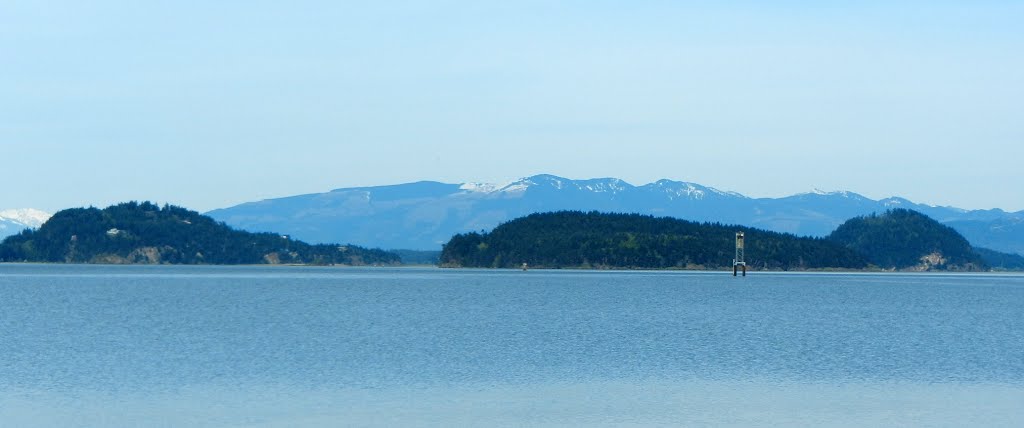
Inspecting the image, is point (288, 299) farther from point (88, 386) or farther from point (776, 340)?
point (88, 386)

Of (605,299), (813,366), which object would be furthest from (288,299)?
(813,366)

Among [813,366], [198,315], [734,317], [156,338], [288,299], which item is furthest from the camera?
[288,299]

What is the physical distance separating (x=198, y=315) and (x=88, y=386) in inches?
2345

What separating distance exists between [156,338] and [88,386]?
2980cm

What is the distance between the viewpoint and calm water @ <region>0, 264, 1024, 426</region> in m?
46.5

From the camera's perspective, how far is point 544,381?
191ft

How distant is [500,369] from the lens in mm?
63688

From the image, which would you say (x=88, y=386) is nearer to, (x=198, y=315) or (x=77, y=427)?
(x=77, y=427)

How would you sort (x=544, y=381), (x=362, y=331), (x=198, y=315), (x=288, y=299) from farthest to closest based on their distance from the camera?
1. (x=288, y=299)
2. (x=198, y=315)
3. (x=362, y=331)
4. (x=544, y=381)

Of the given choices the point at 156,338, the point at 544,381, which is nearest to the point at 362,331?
the point at 156,338

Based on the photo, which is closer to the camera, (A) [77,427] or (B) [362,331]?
(A) [77,427]

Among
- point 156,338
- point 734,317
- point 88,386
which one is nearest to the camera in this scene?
point 88,386

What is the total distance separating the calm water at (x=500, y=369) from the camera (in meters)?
46.5

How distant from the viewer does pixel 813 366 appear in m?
66.8
